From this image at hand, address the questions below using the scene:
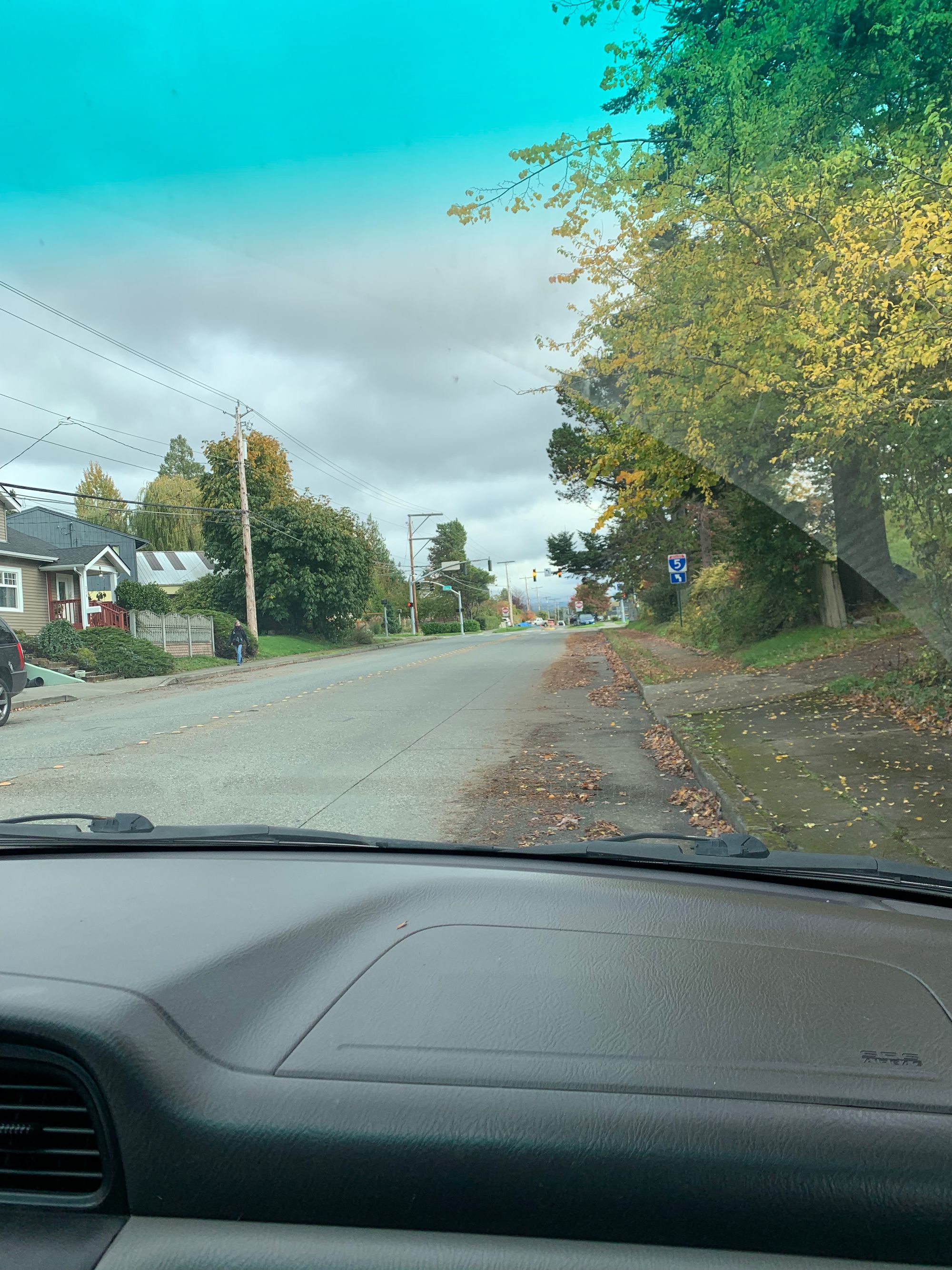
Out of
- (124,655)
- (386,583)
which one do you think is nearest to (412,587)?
(386,583)

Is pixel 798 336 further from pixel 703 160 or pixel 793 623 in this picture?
pixel 793 623

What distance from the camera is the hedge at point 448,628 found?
3467 inches

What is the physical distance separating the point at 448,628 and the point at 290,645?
172 feet

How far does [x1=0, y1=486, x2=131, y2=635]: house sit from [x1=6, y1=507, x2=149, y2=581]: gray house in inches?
189

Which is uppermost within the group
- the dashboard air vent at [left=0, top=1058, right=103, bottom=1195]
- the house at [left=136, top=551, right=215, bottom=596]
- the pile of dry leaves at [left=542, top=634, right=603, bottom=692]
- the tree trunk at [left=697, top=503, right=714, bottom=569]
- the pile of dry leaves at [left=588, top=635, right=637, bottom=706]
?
the house at [left=136, top=551, right=215, bottom=596]

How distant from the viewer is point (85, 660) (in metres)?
28.5

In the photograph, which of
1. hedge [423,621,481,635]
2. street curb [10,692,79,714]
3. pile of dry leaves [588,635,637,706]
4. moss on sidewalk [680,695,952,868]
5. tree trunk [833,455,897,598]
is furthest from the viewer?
hedge [423,621,481,635]

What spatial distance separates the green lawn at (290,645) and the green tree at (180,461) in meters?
45.8

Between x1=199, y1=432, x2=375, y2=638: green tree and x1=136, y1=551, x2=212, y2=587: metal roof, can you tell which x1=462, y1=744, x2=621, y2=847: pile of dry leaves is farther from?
x1=136, y1=551, x2=212, y2=587: metal roof

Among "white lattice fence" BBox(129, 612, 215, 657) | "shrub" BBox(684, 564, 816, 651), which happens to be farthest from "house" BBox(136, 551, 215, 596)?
"shrub" BBox(684, 564, 816, 651)

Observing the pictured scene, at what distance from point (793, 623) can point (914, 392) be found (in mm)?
12313

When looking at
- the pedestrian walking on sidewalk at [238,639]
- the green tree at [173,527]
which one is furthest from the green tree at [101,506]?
the pedestrian walking on sidewalk at [238,639]

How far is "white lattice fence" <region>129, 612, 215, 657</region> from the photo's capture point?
3747cm

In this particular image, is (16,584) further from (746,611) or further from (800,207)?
(800,207)
